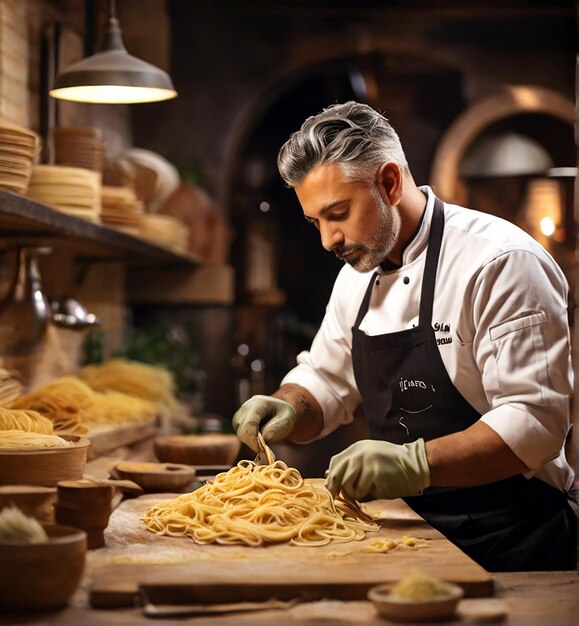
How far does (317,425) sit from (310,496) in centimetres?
74

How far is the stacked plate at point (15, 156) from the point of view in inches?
128

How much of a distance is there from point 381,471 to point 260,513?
323 mm

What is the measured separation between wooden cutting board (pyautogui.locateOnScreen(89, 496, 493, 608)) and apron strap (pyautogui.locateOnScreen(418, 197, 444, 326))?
28.1 inches

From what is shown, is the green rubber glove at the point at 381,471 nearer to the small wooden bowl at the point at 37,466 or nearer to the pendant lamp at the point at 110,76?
the small wooden bowl at the point at 37,466

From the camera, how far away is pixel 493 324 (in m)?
2.79

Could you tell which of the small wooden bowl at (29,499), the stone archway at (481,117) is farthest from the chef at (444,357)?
the stone archway at (481,117)

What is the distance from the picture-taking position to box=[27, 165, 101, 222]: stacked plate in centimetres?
400

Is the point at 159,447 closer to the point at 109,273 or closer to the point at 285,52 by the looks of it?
the point at 109,273

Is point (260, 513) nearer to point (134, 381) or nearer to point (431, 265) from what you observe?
point (431, 265)

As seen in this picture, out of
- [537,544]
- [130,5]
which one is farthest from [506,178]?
[537,544]

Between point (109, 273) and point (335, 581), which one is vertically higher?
point (109, 273)

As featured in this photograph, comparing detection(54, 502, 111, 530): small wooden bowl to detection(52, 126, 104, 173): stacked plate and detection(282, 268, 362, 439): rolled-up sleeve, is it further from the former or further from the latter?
detection(52, 126, 104, 173): stacked plate

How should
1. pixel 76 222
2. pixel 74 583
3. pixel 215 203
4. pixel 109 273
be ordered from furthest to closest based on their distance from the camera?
pixel 215 203, pixel 109 273, pixel 76 222, pixel 74 583

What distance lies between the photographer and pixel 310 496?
106 inches
